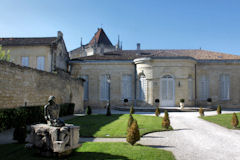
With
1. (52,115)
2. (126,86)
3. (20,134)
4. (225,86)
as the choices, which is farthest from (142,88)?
(52,115)

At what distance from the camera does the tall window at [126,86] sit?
79.9 feet

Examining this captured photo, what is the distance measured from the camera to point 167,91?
2256 cm

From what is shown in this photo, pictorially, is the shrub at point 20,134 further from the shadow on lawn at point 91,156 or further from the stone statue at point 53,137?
the shadow on lawn at point 91,156

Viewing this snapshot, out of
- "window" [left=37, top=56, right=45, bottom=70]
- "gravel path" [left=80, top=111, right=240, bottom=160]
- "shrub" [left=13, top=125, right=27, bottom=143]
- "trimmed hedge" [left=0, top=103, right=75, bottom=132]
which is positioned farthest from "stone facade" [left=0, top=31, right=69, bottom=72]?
"gravel path" [left=80, top=111, right=240, bottom=160]

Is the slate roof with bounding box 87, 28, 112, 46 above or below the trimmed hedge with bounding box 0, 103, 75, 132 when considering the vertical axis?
above

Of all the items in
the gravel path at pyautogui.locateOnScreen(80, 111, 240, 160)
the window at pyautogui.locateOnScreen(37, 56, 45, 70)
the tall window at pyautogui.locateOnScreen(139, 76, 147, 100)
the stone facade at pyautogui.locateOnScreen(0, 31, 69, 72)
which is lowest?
the gravel path at pyautogui.locateOnScreen(80, 111, 240, 160)

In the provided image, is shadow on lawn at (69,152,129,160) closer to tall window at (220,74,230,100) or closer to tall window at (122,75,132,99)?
tall window at (122,75,132,99)

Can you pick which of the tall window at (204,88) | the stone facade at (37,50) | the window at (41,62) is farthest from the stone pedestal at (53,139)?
the tall window at (204,88)

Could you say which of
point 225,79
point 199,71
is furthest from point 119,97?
point 225,79

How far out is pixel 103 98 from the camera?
2492 centimetres

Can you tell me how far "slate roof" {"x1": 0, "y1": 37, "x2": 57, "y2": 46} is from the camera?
22353mm

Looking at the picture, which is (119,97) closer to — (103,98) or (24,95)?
(103,98)

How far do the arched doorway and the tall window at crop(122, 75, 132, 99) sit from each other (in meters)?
3.59

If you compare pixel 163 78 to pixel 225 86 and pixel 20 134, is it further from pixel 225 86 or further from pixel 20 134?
pixel 20 134
